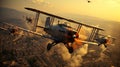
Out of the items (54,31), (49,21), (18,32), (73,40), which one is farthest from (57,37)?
(18,32)

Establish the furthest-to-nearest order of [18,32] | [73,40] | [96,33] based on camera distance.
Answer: [96,33]
[18,32]
[73,40]

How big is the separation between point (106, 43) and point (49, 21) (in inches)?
363

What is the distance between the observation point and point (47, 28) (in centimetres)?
2844

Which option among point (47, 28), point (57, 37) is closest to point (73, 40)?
point (57, 37)

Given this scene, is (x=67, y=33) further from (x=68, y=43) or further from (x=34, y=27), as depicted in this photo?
(x=34, y=27)

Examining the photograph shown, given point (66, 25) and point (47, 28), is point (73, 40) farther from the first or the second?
point (47, 28)

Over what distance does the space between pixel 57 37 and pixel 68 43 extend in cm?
183

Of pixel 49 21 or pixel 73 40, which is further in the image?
pixel 49 21

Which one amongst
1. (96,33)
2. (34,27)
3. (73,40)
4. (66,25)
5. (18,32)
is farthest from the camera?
(96,33)

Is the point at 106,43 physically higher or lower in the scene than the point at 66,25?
lower

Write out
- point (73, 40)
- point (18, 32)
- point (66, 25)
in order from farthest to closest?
point (18, 32) < point (66, 25) < point (73, 40)

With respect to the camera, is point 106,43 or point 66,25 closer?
point 66,25

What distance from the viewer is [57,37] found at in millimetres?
26141

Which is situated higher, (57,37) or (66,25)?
(66,25)
